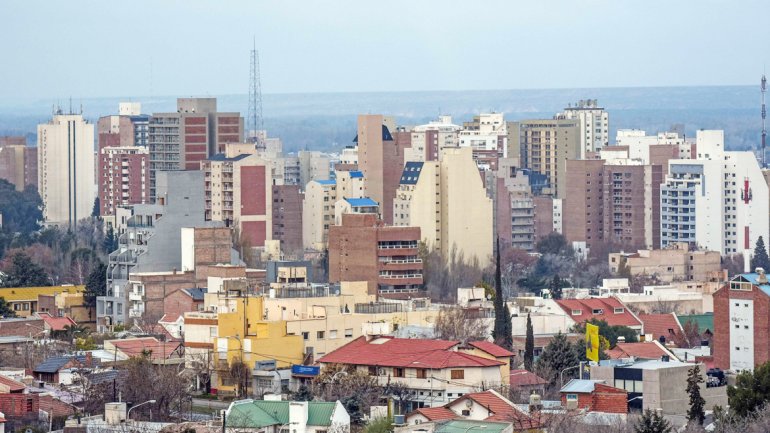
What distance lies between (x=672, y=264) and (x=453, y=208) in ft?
25.9

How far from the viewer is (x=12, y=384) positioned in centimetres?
3331

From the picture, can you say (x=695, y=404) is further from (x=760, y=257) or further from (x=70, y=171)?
(x=70, y=171)

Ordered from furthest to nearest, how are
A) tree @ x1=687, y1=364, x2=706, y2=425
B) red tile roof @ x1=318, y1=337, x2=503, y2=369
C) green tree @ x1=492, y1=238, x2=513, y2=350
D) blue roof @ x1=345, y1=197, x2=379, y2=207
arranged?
blue roof @ x1=345, y1=197, x2=379, y2=207
green tree @ x1=492, y1=238, x2=513, y2=350
red tile roof @ x1=318, y1=337, x2=503, y2=369
tree @ x1=687, y1=364, x2=706, y2=425

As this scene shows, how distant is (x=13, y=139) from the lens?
135 m

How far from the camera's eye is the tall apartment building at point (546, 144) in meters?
105

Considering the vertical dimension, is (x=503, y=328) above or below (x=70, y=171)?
below

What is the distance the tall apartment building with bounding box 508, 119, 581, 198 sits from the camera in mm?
104562

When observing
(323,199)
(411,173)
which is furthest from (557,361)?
(323,199)

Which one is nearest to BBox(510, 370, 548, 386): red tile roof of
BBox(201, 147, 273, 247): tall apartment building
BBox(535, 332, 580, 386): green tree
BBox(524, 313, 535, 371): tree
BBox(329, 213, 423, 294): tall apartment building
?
BBox(535, 332, 580, 386): green tree

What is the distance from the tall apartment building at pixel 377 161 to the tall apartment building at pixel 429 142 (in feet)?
4.29

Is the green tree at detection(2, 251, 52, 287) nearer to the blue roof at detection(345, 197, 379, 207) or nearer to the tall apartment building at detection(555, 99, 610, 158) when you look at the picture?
the blue roof at detection(345, 197, 379, 207)

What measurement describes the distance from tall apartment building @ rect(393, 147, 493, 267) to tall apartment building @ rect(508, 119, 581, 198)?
995 inches

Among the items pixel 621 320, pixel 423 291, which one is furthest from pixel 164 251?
pixel 621 320

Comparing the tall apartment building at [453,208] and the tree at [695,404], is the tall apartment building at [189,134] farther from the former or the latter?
the tree at [695,404]
